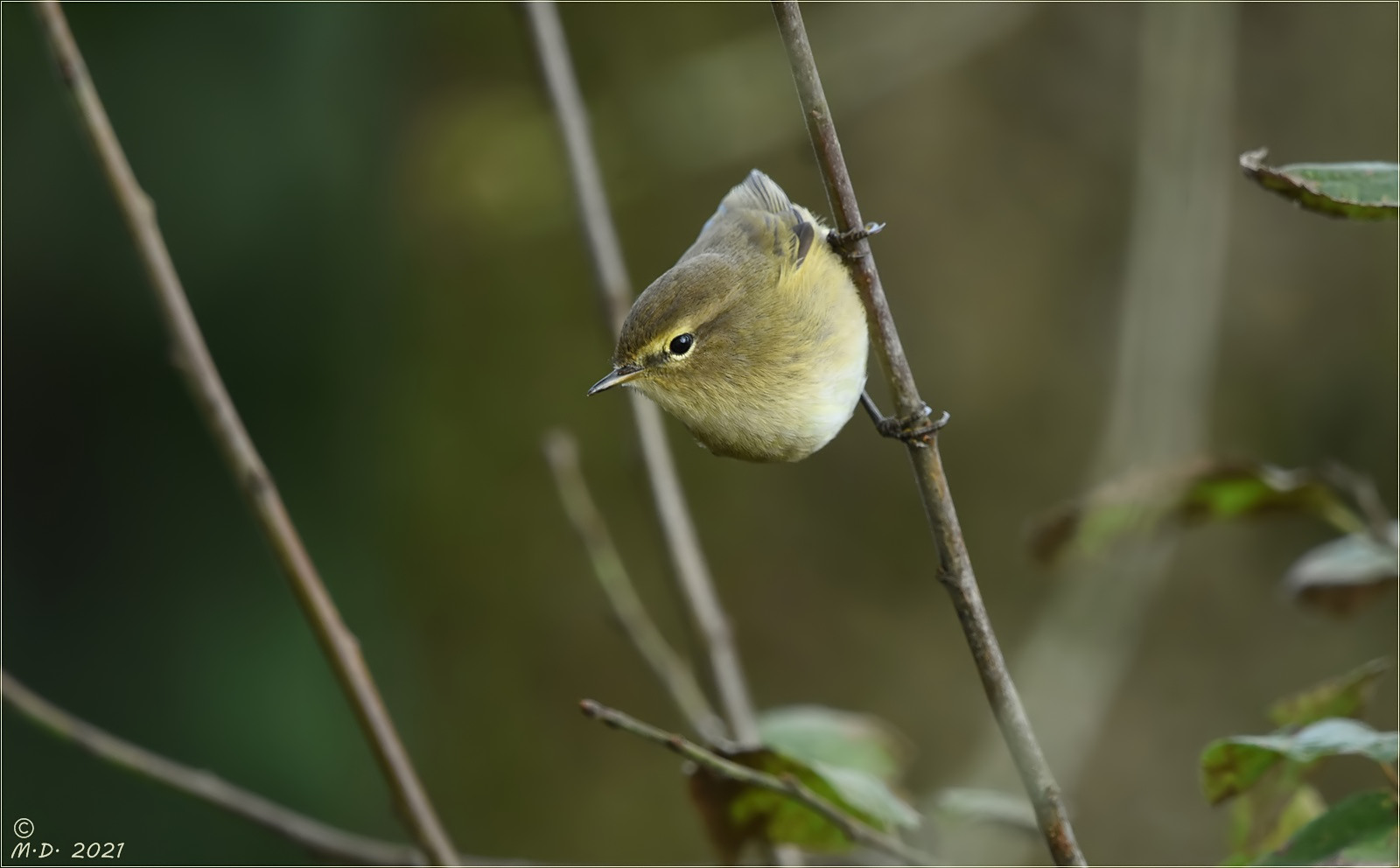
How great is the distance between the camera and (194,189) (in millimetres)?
3824

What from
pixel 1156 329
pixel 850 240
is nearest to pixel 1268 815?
pixel 850 240

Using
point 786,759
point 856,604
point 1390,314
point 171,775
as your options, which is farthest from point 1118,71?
point 171,775

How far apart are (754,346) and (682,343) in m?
0.15

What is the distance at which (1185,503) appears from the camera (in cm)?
161

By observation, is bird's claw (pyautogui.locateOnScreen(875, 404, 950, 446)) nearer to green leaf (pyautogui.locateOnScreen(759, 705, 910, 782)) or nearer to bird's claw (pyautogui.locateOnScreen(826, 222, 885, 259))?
bird's claw (pyautogui.locateOnScreen(826, 222, 885, 259))

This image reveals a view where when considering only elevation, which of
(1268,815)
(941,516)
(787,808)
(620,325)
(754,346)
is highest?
(620,325)

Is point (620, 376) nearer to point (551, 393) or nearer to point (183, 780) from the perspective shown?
point (183, 780)

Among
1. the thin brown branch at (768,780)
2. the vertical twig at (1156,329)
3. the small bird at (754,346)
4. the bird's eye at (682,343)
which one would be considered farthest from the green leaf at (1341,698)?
the vertical twig at (1156,329)

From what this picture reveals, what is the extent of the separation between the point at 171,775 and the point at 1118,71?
352 centimetres

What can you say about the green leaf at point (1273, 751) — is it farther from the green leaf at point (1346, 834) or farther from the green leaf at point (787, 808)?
the green leaf at point (787, 808)

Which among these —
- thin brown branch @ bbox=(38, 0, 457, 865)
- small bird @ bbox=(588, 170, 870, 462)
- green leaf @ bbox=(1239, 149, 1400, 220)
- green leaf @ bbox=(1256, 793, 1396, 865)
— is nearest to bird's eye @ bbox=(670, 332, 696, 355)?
small bird @ bbox=(588, 170, 870, 462)

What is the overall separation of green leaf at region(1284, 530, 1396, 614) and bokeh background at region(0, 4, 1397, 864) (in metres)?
2.15

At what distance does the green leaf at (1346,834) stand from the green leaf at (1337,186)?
0.57 metres

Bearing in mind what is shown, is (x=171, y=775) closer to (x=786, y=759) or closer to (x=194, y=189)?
(x=786, y=759)
